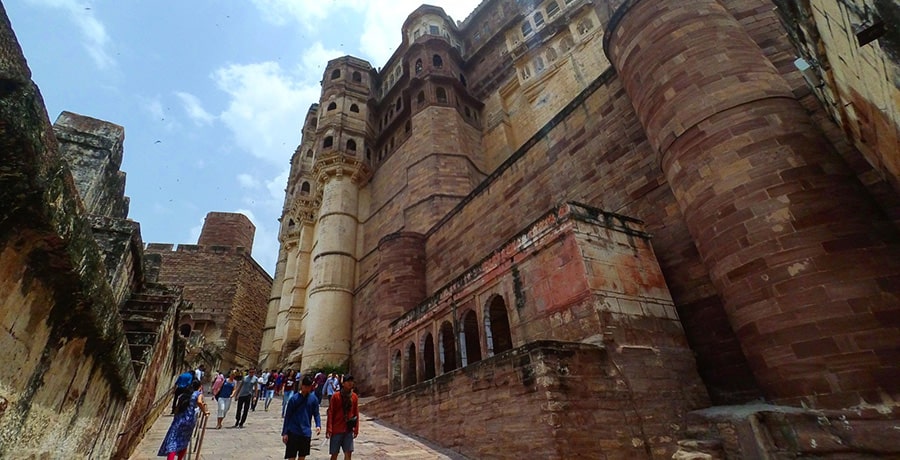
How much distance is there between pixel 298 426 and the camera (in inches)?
166

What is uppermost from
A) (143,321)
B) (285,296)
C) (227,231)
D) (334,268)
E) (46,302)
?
(227,231)

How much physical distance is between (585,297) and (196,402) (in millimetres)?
5138

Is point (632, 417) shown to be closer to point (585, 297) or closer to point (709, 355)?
point (585, 297)

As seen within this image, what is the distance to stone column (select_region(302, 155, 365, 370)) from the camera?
719 inches

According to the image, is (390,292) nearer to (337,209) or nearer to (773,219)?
(337,209)

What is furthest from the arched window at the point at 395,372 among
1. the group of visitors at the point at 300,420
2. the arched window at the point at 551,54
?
the arched window at the point at 551,54

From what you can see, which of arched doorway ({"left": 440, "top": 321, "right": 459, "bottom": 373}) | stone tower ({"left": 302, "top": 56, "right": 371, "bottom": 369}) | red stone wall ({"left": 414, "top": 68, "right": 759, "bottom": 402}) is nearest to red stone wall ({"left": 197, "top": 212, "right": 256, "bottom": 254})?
stone tower ({"left": 302, "top": 56, "right": 371, "bottom": 369})

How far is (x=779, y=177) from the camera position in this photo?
560 cm

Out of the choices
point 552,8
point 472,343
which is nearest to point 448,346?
point 472,343

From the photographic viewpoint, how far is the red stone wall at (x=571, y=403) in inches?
185

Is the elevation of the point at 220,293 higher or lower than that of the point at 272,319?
higher

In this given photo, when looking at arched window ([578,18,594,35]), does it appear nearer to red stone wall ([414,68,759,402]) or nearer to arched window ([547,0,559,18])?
arched window ([547,0,559,18])

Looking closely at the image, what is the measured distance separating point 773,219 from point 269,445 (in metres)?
7.98

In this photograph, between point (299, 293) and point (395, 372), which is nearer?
point (395, 372)
